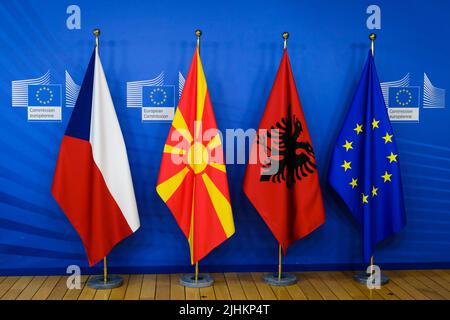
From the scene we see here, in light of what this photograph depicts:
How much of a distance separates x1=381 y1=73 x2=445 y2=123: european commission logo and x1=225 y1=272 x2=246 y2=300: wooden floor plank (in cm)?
165

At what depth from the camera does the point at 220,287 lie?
3824mm

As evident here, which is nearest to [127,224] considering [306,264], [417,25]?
[306,264]

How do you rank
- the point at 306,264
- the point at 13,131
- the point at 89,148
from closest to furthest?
the point at 89,148, the point at 13,131, the point at 306,264

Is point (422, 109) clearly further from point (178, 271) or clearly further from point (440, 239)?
point (178, 271)

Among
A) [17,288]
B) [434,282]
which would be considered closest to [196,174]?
[17,288]

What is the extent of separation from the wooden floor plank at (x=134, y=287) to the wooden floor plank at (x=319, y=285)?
117cm

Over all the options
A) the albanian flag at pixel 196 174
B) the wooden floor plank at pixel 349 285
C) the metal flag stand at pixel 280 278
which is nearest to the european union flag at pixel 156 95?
the albanian flag at pixel 196 174

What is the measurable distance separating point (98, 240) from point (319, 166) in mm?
1670

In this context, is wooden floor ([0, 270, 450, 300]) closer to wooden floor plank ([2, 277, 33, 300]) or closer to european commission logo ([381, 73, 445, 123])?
wooden floor plank ([2, 277, 33, 300])

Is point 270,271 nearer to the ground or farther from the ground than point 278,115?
nearer to the ground

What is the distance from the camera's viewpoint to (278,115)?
385 cm

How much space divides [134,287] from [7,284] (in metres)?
0.87

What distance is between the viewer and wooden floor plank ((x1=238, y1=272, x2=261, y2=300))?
3643mm

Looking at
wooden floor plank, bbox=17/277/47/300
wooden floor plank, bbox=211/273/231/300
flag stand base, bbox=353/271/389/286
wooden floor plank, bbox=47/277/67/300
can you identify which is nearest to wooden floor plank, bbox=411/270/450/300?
flag stand base, bbox=353/271/389/286
